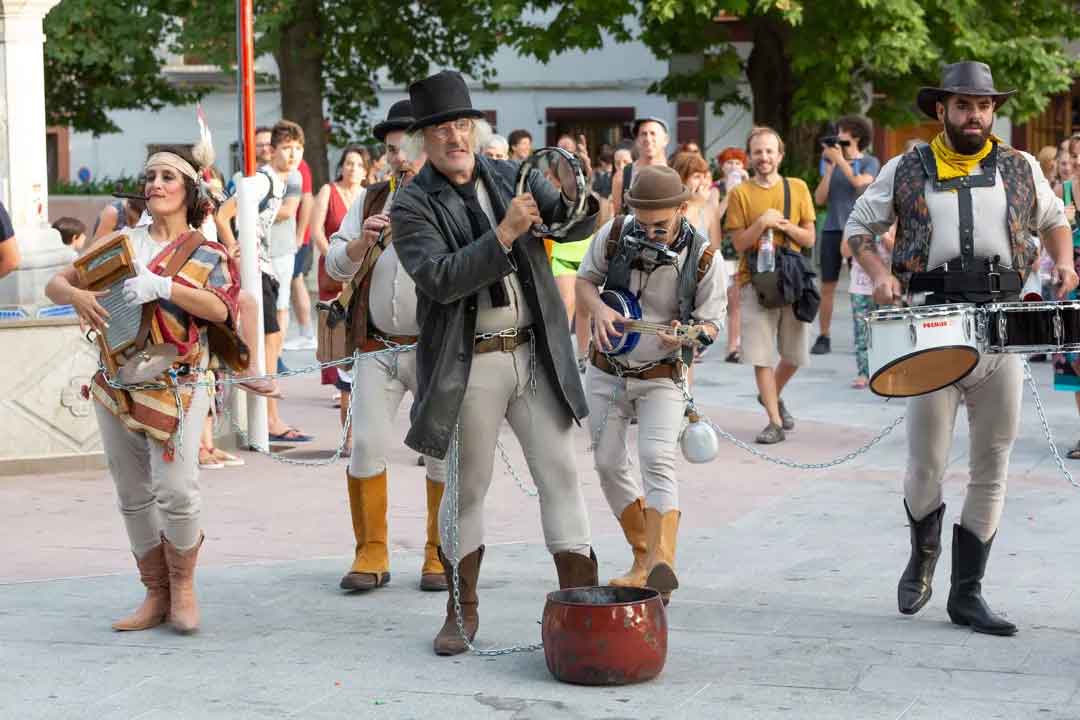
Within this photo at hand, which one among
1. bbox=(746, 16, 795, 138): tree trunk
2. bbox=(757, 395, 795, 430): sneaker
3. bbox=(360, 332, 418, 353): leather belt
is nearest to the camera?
bbox=(360, 332, 418, 353): leather belt

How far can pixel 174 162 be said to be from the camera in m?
6.66

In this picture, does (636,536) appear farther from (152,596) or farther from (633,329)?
(152,596)

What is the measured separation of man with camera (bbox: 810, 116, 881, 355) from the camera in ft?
50.3

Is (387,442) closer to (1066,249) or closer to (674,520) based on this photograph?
(674,520)

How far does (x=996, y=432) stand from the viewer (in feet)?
21.3

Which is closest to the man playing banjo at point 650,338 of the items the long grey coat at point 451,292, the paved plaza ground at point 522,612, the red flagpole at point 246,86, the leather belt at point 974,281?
the paved plaza ground at point 522,612

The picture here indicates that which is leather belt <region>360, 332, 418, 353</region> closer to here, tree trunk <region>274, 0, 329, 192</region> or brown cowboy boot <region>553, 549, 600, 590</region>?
brown cowboy boot <region>553, 549, 600, 590</region>

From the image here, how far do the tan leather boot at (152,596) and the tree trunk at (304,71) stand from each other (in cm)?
2066

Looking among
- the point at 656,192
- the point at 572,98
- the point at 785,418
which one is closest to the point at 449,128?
the point at 656,192

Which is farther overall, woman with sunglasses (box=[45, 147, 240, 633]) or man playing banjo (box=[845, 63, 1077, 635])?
woman with sunglasses (box=[45, 147, 240, 633])

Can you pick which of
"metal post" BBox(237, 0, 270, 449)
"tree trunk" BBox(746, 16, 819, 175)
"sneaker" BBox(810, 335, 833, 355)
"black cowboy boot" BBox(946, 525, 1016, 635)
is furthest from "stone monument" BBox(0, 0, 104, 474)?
"tree trunk" BBox(746, 16, 819, 175)

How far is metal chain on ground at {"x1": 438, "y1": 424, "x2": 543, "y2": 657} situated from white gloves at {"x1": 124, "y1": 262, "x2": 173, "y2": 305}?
1.13 meters

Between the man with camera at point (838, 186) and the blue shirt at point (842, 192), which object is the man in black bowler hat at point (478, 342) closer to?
the man with camera at point (838, 186)

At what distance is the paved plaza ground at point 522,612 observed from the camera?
221 inches
